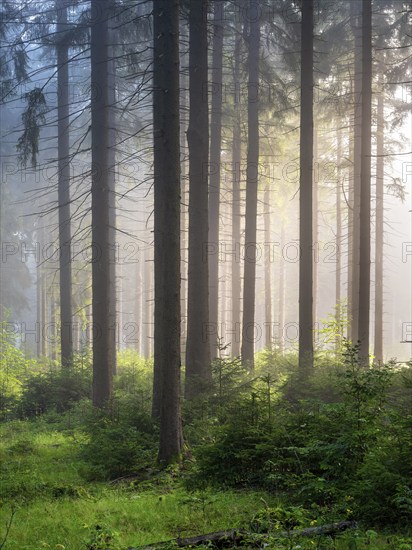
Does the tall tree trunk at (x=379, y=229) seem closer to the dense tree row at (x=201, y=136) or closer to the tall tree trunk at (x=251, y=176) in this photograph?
the dense tree row at (x=201, y=136)

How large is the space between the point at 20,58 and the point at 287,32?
966 cm

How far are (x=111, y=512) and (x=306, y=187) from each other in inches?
453

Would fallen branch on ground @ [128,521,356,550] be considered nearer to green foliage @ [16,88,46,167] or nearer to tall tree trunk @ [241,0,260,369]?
green foliage @ [16,88,46,167]

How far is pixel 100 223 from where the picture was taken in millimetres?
15672

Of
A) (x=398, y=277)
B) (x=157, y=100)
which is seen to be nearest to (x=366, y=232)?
(x=157, y=100)

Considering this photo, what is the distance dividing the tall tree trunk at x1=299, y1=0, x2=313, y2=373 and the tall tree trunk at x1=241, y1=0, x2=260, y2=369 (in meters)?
3.82

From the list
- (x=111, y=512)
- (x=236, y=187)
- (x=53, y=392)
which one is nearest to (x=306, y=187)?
(x=53, y=392)

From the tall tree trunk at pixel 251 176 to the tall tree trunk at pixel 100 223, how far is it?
6.19 metres

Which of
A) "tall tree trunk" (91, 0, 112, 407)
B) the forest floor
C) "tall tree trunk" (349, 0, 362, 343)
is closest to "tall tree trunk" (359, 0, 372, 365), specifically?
"tall tree trunk" (349, 0, 362, 343)

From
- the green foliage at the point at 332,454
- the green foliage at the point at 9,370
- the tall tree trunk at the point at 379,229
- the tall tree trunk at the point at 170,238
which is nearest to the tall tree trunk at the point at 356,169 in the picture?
the tall tree trunk at the point at 379,229

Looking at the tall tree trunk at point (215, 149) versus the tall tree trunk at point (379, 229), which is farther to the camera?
the tall tree trunk at point (379, 229)

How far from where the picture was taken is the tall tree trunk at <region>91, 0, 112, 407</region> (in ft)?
50.7

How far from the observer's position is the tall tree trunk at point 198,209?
14.2 metres

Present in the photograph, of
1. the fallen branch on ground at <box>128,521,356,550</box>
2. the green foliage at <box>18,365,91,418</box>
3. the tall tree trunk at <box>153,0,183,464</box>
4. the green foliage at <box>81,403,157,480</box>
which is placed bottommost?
the green foliage at <box>18,365,91,418</box>
